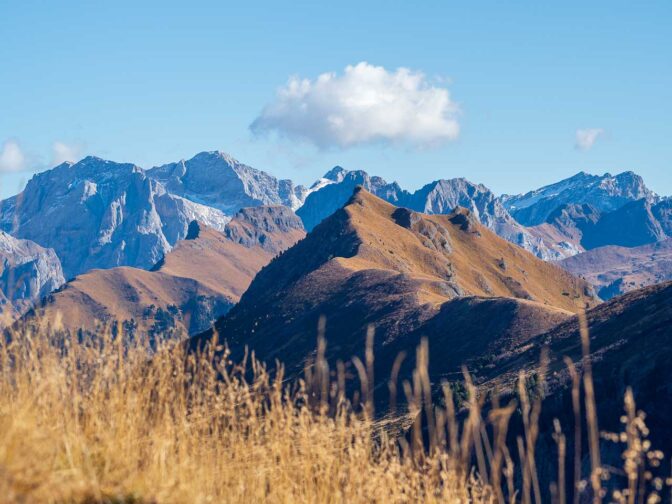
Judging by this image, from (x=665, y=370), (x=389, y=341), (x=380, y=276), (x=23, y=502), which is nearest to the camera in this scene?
(x=23, y=502)

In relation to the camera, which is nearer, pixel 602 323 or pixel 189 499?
pixel 189 499

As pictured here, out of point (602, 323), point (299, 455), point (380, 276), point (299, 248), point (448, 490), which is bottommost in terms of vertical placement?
point (448, 490)

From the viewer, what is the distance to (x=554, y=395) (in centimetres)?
5169

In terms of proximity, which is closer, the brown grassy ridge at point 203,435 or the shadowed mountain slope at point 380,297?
the brown grassy ridge at point 203,435

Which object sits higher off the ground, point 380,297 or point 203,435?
point 380,297

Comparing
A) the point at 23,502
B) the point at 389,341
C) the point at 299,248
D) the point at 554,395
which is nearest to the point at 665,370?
the point at 554,395

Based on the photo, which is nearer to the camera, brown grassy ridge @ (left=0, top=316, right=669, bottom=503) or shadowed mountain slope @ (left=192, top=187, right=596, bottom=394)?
brown grassy ridge @ (left=0, top=316, right=669, bottom=503)

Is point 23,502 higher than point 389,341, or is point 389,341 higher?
point 389,341

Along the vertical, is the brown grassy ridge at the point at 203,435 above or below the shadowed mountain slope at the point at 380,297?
below

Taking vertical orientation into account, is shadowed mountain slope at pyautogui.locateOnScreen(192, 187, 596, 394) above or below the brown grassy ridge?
above

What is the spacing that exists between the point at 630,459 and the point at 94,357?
5.18 meters

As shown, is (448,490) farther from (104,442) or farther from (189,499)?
(104,442)

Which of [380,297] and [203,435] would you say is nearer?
[203,435]

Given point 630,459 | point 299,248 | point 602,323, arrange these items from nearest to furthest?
1. point 630,459
2. point 602,323
3. point 299,248
